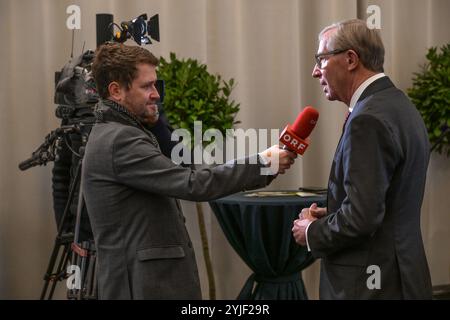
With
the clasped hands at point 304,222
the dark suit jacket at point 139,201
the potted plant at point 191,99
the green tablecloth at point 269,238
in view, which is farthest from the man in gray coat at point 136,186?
the potted plant at point 191,99

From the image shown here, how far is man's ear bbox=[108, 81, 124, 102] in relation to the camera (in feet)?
5.52

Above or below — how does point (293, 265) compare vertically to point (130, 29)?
below

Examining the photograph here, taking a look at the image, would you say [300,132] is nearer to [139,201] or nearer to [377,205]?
[377,205]

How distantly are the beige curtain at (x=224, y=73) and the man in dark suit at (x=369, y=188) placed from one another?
7.43ft

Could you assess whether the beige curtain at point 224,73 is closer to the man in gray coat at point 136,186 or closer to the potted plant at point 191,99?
the potted plant at point 191,99

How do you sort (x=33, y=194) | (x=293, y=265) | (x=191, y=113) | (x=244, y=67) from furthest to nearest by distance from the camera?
1. (x=244, y=67)
2. (x=33, y=194)
3. (x=191, y=113)
4. (x=293, y=265)

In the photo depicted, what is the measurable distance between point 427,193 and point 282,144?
290 cm

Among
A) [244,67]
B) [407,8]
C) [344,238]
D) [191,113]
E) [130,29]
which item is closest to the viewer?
[344,238]

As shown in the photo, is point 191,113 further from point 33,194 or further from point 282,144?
point 282,144

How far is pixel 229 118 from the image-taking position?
10.8ft

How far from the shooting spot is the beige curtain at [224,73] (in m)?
3.56

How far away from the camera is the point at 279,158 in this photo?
1.69 metres
